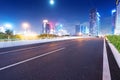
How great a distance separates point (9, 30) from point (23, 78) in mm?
68147

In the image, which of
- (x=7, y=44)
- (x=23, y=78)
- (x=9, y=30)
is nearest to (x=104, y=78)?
(x=23, y=78)

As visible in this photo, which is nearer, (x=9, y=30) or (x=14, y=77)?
(x=14, y=77)

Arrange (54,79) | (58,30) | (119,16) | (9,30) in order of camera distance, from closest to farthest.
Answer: (54,79) < (9,30) < (119,16) < (58,30)

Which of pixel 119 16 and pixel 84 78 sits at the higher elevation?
pixel 119 16

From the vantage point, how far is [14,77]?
7.65 metres

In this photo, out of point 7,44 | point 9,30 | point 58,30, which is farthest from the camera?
point 58,30

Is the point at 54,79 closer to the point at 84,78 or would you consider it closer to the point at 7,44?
the point at 84,78

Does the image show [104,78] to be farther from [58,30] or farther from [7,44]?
[58,30]

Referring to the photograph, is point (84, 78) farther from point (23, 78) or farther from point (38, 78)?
point (23, 78)

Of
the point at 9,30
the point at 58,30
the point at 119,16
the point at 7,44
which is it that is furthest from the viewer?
the point at 58,30

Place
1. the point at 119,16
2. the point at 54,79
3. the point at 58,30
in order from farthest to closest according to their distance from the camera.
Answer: the point at 58,30 → the point at 119,16 → the point at 54,79

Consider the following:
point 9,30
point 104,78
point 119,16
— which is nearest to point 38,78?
point 104,78

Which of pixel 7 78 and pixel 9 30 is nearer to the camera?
pixel 7 78

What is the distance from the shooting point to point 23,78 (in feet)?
24.4
